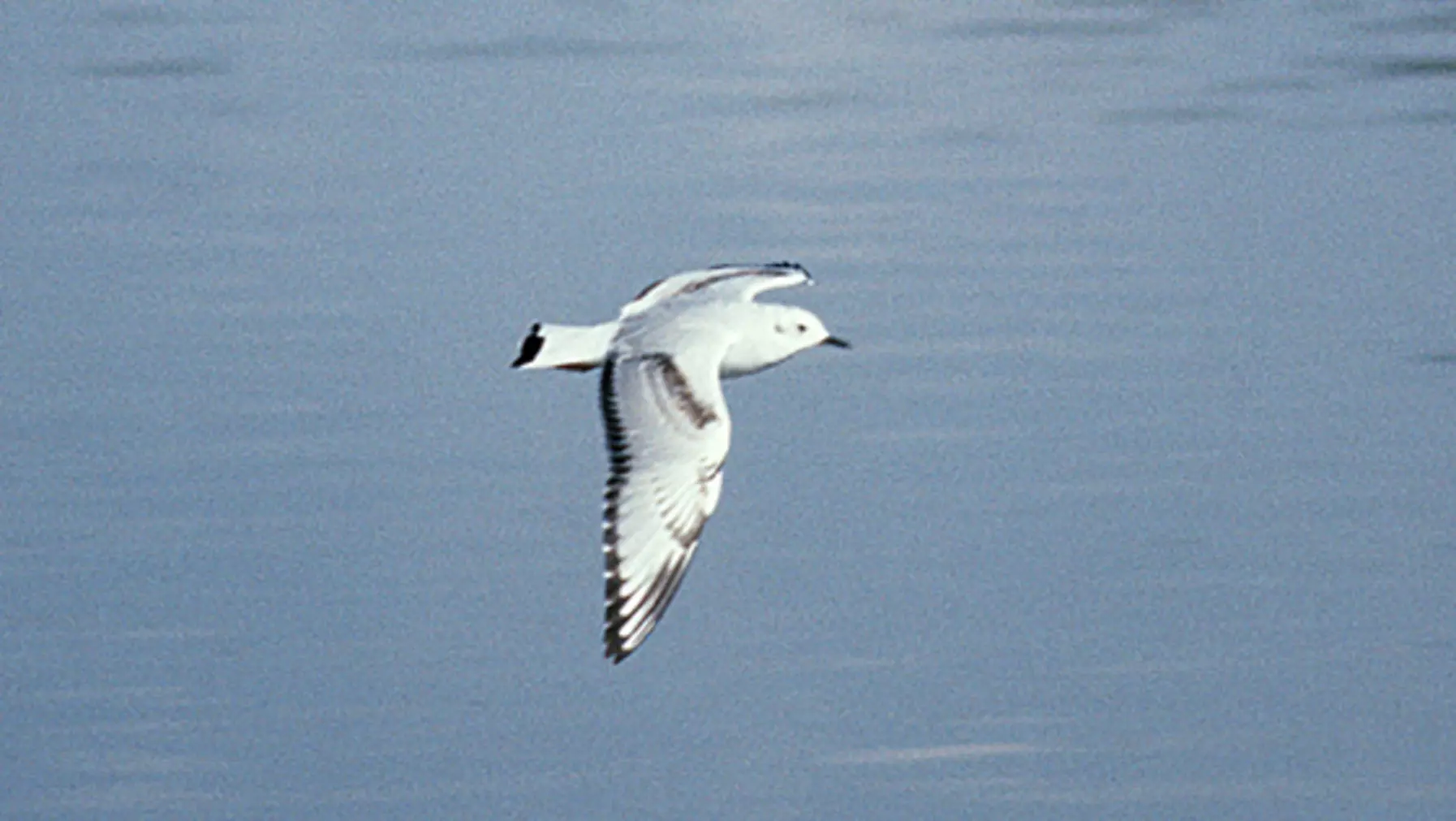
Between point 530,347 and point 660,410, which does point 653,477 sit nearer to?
point 660,410

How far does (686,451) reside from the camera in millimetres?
7957

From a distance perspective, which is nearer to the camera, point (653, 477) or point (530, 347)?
point (653, 477)

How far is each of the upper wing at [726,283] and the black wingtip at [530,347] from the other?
0.52 meters

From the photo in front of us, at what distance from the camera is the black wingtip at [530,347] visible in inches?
325

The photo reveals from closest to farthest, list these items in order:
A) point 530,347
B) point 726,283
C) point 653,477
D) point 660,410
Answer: point 653,477 < point 660,410 < point 530,347 < point 726,283

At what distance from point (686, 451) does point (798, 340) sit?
87 centimetres

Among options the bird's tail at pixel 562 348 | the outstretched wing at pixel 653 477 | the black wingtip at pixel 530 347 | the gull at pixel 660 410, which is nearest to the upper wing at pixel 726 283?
the gull at pixel 660 410

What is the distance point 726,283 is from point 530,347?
91 centimetres

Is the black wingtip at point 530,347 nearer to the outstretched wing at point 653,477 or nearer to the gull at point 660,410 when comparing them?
the gull at point 660,410

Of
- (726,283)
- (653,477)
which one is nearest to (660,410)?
(653,477)

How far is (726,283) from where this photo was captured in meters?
9.06

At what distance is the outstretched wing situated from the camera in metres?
7.68

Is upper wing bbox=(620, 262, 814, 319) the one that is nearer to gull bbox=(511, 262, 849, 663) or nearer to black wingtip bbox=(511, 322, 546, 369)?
gull bbox=(511, 262, 849, 663)

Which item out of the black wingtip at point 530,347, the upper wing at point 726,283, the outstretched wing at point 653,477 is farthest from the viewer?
the upper wing at point 726,283
